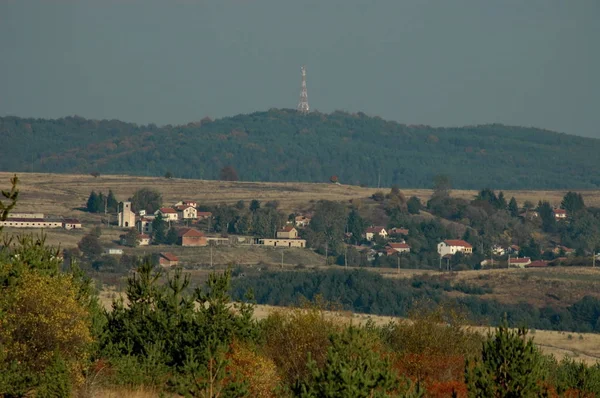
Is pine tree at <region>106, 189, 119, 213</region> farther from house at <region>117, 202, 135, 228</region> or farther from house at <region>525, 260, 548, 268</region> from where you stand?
house at <region>525, 260, 548, 268</region>

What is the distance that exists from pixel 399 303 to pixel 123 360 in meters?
80.3

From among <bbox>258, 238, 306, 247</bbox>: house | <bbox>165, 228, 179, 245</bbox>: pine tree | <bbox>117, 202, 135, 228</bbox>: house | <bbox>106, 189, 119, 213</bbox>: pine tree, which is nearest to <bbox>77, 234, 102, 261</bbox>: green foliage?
<bbox>165, 228, 179, 245</bbox>: pine tree

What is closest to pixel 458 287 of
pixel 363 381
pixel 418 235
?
pixel 418 235

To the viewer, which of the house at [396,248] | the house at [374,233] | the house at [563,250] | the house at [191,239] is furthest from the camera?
the house at [374,233]

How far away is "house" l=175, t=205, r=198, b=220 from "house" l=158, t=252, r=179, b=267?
3130 centimetres

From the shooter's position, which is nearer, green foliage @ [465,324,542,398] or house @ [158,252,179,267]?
green foliage @ [465,324,542,398]

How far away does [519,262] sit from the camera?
152 metres

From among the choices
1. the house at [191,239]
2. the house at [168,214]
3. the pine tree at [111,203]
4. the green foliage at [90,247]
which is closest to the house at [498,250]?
the house at [168,214]

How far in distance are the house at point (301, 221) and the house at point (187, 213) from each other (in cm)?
1264

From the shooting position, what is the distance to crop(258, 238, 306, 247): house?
15250 cm

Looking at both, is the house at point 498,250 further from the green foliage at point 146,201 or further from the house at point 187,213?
the green foliage at point 146,201

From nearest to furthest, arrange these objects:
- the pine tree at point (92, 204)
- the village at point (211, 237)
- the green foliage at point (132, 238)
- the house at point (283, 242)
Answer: the village at point (211, 237), the green foliage at point (132, 238), the house at point (283, 242), the pine tree at point (92, 204)

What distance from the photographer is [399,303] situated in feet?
380

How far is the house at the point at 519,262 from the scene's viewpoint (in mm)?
148375
